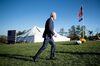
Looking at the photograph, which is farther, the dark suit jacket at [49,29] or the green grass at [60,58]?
the dark suit jacket at [49,29]

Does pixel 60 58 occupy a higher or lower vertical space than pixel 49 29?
lower

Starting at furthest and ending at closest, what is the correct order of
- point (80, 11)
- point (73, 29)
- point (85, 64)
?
point (73, 29), point (80, 11), point (85, 64)

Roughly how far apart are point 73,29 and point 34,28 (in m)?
79.8

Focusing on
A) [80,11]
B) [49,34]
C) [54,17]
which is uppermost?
[80,11]

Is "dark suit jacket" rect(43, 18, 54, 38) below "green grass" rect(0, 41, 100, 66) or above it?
above

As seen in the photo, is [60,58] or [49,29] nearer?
[49,29]

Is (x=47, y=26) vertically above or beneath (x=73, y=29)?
beneath

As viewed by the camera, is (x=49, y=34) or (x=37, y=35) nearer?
(x=49, y=34)

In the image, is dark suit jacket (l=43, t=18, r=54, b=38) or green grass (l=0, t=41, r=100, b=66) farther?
dark suit jacket (l=43, t=18, r=54, b=38)

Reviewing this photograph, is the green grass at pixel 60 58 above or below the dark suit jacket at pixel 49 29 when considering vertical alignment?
below

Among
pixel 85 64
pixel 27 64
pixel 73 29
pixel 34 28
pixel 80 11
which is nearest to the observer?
pixel 85 64

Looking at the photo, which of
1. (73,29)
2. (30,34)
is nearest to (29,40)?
(30,34)

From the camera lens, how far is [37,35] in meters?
38.5

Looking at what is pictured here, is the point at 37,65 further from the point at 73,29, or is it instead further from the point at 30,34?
the point at 73,29
